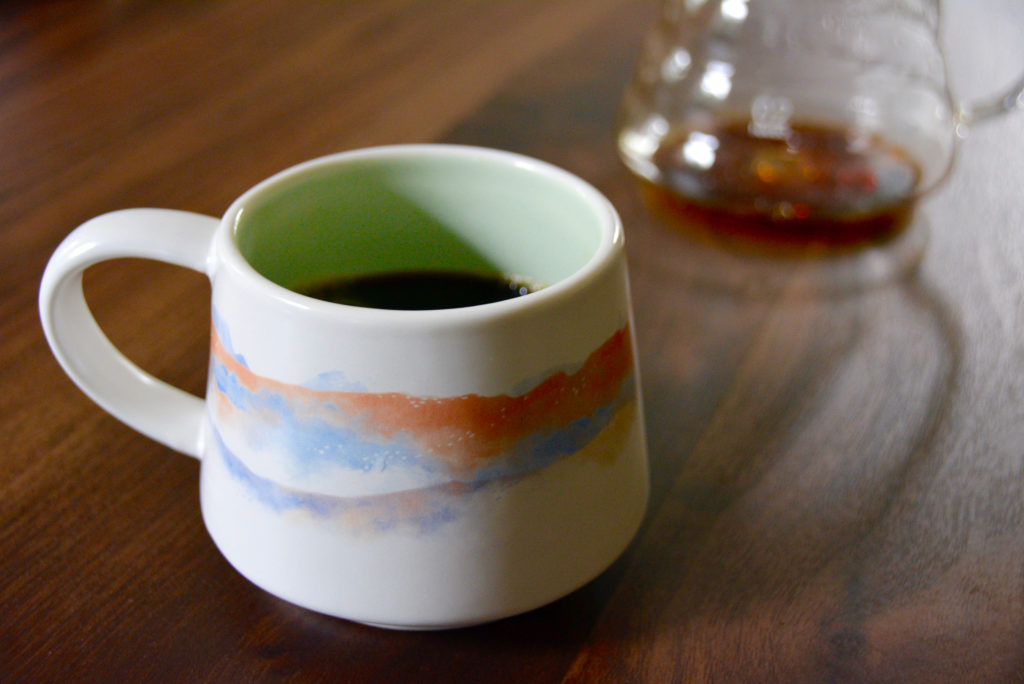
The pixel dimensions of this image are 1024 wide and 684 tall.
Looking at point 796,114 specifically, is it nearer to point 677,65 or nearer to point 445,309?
point 677,65

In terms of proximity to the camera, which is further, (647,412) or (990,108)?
(990,108)

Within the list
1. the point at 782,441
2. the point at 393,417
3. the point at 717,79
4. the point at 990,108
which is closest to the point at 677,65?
the point at 717,79

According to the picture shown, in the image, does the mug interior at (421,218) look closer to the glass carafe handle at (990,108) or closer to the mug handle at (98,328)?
the mug handle at (98,328)

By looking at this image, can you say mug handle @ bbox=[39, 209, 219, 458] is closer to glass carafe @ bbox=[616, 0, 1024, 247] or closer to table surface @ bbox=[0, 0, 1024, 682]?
table surface @ bbox=[0, 0, 1024, 682]

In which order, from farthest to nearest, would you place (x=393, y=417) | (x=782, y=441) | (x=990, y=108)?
(x=990, y=108)
(x=782, y=441)
(x=393, y=417)

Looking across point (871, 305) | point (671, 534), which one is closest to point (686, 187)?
point (871, 305)

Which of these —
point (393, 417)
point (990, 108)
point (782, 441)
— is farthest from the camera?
point (990, 108)

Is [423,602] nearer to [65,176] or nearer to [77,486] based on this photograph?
[77,486]
